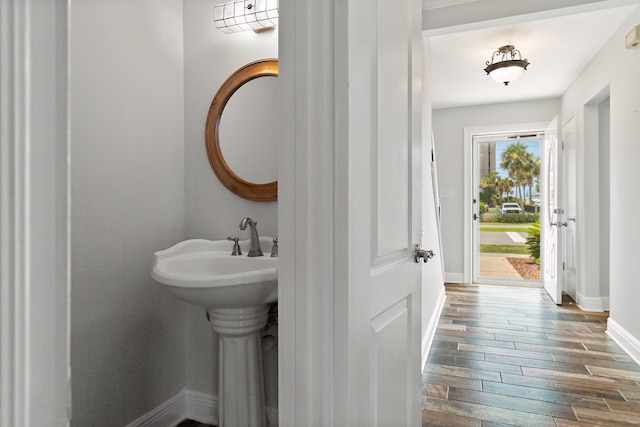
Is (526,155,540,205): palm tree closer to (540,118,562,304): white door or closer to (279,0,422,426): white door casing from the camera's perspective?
(540,118,562,304): white door

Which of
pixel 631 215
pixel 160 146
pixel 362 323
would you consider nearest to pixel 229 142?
pixel 160 146

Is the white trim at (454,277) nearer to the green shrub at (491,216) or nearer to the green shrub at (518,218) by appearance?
the green shrub at (491,216)

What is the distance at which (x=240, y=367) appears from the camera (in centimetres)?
153

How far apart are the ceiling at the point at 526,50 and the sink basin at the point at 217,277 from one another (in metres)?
2.07

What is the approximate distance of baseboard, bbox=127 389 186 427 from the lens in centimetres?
169

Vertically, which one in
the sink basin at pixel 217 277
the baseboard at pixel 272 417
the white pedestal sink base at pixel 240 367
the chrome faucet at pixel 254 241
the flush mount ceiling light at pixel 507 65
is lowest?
the baseboard at pixel 272 417

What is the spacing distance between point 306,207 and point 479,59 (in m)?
3.69

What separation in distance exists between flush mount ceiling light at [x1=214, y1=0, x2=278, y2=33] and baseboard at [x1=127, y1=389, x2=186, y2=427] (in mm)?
1711

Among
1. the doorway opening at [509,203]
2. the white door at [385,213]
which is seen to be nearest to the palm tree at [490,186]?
the doorway opening at [509,203]

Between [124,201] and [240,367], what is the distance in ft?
2.69

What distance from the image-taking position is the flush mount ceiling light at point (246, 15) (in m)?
1.63

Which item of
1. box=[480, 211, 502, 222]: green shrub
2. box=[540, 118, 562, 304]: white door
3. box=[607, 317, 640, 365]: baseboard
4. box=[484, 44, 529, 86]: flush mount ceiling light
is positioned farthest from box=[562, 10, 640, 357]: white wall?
Answer: box=[480, 211, 502, 222]: green shrub
